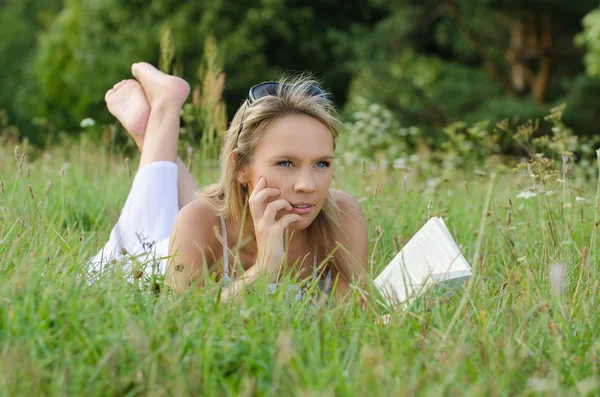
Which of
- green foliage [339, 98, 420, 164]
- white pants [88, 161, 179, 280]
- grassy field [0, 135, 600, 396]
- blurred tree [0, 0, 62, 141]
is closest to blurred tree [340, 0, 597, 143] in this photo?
green foliage [339, 98, 420, 164]

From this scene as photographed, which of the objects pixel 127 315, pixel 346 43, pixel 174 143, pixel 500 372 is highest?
pixel 346 43

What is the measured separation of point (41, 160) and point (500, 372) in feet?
17.8

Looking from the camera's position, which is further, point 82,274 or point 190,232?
point 190,232

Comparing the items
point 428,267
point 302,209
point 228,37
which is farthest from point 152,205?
point 228,37

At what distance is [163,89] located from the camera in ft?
13.1

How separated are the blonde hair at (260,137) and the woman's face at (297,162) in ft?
0.14

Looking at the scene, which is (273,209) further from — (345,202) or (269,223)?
(345,202)

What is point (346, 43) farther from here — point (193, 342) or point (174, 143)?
point (193, 342)

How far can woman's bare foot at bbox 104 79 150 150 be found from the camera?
4027 mm

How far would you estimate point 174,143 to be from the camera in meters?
3.88

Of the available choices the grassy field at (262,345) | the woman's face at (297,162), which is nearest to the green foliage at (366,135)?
the woman's face at (297,162)

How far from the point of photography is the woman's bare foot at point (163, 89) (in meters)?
3.95

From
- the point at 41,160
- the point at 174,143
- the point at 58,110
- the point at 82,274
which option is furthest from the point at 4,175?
the point at 58,110

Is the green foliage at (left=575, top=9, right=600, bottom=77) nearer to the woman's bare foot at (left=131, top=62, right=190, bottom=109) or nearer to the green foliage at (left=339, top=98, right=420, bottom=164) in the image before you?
the green foliage at (left=339, top=98, right=420, bottom=164)
